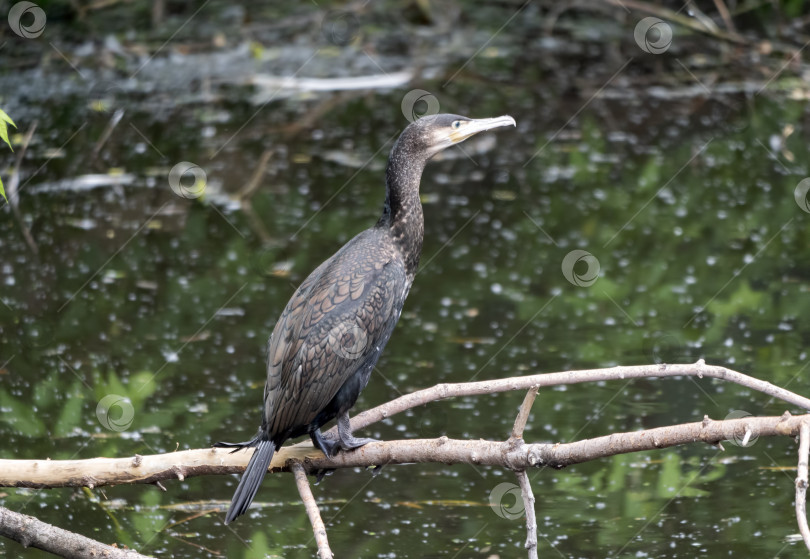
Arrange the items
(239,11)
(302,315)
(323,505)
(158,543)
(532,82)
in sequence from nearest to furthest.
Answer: (302,315)
(158,543)
(323,505)
(532,82)
(239,11)

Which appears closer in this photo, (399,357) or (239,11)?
(399,357)

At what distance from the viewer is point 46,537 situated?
348 centimetres

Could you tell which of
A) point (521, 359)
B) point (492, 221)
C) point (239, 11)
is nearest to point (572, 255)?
point (492, 221)

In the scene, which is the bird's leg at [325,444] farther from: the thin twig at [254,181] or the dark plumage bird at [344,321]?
the thin twig at [254,181]

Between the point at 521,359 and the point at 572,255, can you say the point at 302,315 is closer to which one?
the point at 521,359

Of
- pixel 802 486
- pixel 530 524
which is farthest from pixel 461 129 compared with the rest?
pixel 802 486

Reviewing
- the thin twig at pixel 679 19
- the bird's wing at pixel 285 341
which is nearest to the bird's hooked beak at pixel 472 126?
the bird's wing at pixel 285 341

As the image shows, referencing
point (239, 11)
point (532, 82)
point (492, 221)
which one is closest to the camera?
point (492, 221)

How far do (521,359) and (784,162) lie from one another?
353 centimetres

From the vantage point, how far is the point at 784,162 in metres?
8.23

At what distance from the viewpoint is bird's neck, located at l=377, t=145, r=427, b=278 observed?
4.02m

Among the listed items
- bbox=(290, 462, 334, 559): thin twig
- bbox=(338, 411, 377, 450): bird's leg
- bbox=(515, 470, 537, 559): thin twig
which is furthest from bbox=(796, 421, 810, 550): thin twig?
bbox=(338, 411, 377, 450): bird's leg

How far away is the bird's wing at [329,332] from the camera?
11.9 ft

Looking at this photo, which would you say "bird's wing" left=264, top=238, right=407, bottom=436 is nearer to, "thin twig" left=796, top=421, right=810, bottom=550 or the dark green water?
the dark green water
